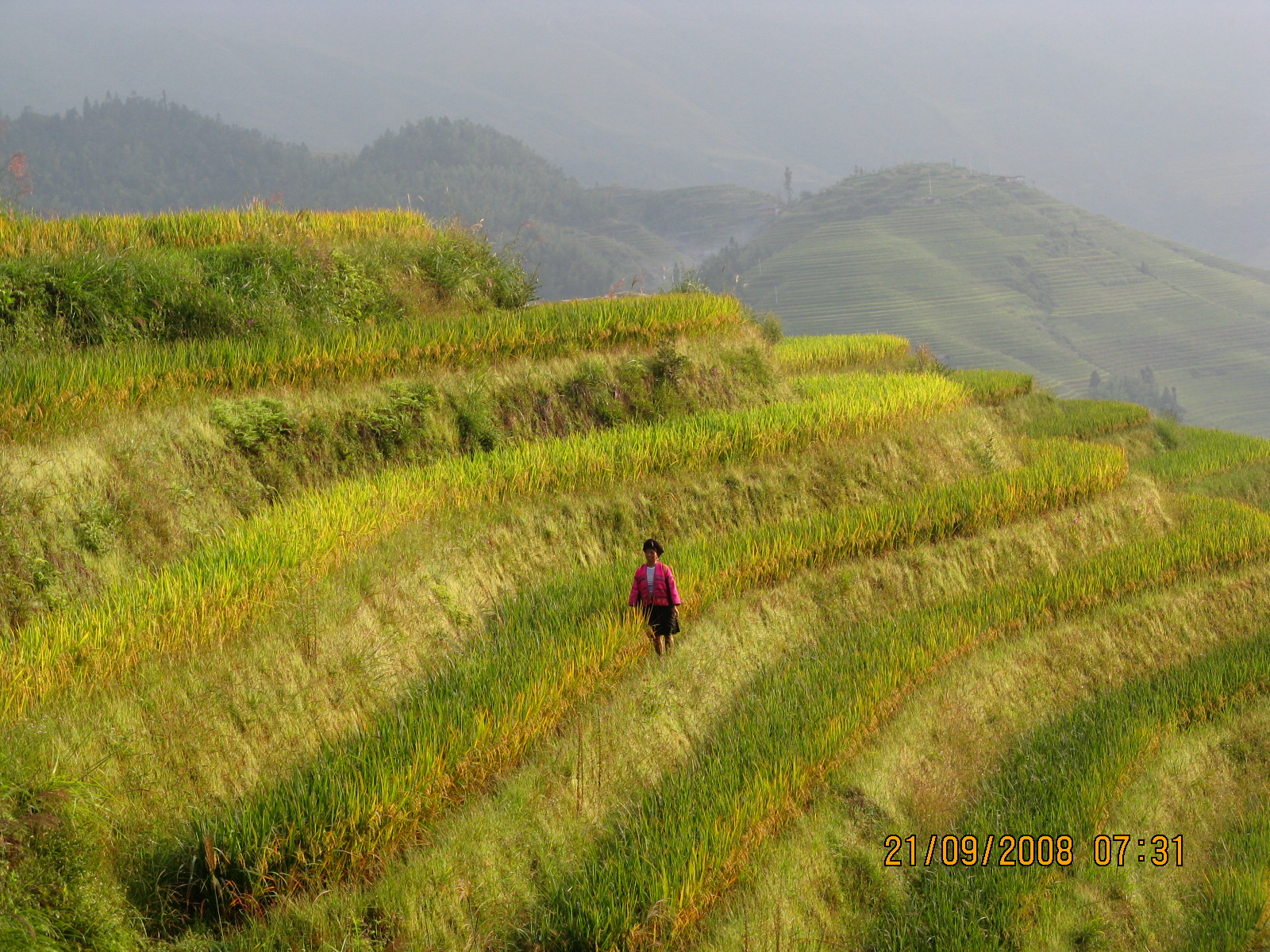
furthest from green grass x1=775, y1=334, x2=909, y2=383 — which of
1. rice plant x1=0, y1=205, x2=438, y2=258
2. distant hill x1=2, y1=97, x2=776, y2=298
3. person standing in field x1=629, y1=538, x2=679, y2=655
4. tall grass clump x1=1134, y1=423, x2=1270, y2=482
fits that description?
distant hill x1=2, y1=97, x2=776, y2=298

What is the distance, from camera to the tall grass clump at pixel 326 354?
824 centimetres

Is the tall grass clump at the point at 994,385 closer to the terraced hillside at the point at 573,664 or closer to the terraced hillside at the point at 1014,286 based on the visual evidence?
the terraced hillside at the point at 573,664

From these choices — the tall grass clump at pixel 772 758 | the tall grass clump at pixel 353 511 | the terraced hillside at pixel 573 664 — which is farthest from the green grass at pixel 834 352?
the tall grass clump at pixel 772 758

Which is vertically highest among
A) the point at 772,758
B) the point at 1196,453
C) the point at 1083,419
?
the point at 1083,419

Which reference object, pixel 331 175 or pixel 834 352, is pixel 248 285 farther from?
pixel 331 175

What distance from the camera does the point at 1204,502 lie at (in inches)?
548

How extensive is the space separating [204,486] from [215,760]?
3625mm

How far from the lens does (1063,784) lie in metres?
6.73

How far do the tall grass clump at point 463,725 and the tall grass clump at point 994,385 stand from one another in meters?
8.72

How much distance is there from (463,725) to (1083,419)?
1773 cm

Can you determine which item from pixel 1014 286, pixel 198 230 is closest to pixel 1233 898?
pixel 198 230

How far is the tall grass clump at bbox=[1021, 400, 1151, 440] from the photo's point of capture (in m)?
19.2

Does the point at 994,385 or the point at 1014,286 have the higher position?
the point at 1014,286

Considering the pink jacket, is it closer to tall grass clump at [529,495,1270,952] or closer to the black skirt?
the black skirt
